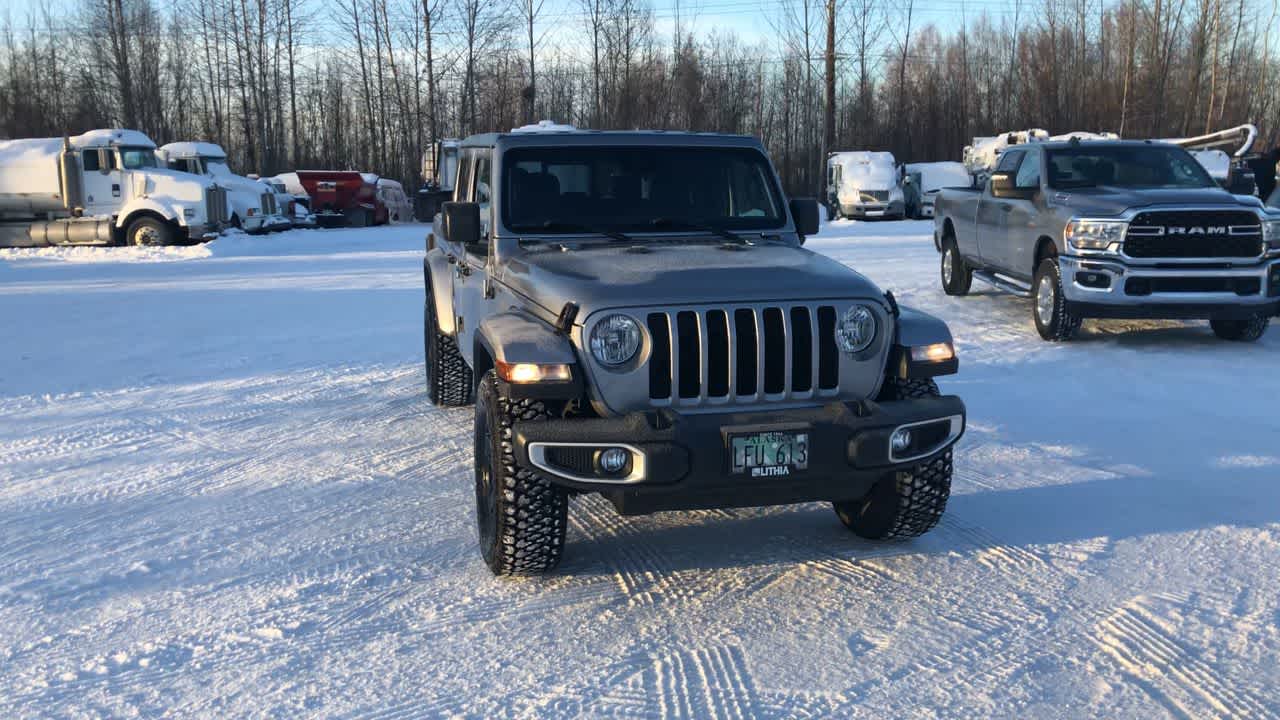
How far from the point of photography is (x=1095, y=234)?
9.65 metres

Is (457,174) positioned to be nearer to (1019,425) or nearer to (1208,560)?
(1019,425)

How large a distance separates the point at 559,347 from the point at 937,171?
35733 mm

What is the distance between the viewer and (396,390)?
8.38m

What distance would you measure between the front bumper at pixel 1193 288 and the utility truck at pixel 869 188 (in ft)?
88.3

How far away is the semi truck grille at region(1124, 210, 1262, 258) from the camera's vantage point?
9.38 meters

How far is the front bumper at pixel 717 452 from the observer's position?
3953 millimetres

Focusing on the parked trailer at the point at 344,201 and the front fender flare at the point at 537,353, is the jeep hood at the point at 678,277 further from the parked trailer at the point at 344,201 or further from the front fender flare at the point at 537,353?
the parked trailer at the point at 344,201

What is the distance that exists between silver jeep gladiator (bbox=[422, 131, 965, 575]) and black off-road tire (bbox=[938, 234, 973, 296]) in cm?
907

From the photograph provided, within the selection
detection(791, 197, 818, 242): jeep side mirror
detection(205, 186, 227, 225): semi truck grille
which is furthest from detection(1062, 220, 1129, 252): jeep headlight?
detection(205, 186, 227, 225): semi truck grille

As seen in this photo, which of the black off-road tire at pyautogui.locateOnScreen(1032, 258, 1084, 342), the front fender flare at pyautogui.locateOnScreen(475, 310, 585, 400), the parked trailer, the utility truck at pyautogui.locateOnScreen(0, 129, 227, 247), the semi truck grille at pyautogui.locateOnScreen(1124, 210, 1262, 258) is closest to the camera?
the front fender flare at pyautogui.locateOnScreen(475, 310, 585, 400)

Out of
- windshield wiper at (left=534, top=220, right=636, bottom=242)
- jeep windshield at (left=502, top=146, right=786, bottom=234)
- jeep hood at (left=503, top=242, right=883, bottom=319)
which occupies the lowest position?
jeep hood at (left=503, top=242, right=883, bottom=319)

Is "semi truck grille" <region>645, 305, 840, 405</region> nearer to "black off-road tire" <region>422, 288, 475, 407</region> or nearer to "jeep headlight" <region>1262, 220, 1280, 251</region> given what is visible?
"black off-road tire" <region>422, 288, 475, 407</region>

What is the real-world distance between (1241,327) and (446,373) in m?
7.35

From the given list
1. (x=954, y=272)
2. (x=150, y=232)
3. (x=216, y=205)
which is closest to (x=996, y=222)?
(x=954, y=272)
